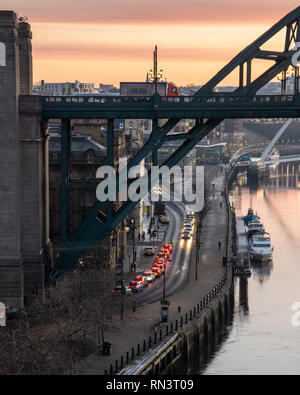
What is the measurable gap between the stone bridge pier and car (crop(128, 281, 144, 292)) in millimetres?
12616

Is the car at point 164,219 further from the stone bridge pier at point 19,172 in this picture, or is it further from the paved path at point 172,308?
the stone bridge pier at point 19,172

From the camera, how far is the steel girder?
85.0 metres

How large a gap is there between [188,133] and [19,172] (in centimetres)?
1336

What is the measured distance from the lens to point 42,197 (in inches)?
3337

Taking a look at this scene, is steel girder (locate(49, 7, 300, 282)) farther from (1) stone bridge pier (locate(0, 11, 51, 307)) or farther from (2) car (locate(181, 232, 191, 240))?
(2) car (locate(181, 232, 191, 240))

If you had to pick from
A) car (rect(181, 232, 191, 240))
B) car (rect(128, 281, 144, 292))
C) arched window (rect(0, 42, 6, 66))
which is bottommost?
car (rect(128, 281, 144, 292))

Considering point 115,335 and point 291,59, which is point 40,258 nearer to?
point 115,335

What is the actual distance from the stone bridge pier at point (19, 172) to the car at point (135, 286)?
41.4ft

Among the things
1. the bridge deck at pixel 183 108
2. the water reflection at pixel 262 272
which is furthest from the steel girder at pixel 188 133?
the water reflection at pixel 262 272

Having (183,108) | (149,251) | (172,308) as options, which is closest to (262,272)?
(149,251)

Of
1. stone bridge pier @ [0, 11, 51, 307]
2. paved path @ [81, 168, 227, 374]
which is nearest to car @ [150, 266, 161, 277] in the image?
paved path @ [81, 168, 227, 374]

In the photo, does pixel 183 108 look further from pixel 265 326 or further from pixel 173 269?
pixel 173 269

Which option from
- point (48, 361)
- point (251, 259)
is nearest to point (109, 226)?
point (48, 361)

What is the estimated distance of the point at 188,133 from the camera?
85562 millimetres
